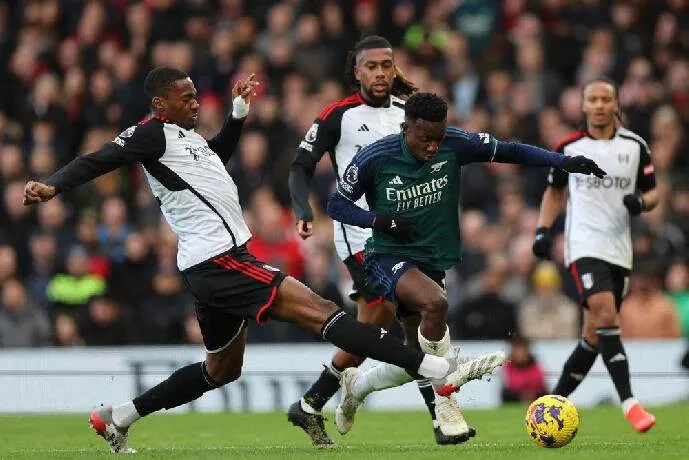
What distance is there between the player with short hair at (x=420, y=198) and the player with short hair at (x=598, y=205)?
2.13 meters

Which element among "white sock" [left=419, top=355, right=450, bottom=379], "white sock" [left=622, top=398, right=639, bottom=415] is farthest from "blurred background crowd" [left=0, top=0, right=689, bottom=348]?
"white sock" [left=419, top=355, right=450, bottom=379]

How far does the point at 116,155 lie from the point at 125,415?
5.91 ft

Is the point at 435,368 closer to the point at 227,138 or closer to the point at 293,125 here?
the point at 227,138

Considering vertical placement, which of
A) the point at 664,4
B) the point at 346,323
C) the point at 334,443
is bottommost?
the point at 334,443

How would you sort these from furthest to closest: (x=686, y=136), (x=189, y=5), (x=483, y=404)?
(x=189, y=5)
(x=686, y=136)
(x=483, y=404)

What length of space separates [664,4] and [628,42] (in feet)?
3.58

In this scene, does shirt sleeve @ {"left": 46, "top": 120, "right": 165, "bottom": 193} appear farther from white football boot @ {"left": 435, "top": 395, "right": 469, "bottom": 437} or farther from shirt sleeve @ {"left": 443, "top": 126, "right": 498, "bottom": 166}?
white football boot @ {"left": 435, "top": 395, "right": 469, "bottom": 437}

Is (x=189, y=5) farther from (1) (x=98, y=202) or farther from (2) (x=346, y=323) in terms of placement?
(2) (x=346, y=323)

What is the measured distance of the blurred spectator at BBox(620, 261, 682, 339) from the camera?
55.0 ft

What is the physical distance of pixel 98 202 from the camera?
20281mm

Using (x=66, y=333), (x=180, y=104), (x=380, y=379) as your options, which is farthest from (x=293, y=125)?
(x=180, y=104)

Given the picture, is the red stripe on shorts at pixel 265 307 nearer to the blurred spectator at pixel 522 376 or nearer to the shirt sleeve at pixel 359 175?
the shirt sleeve at pixel 359 175

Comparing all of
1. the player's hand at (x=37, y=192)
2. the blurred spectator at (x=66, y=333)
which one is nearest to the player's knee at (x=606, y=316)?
the player's hand at (x=37, y=192)

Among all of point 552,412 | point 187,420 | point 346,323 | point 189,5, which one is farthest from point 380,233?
point 189,5
